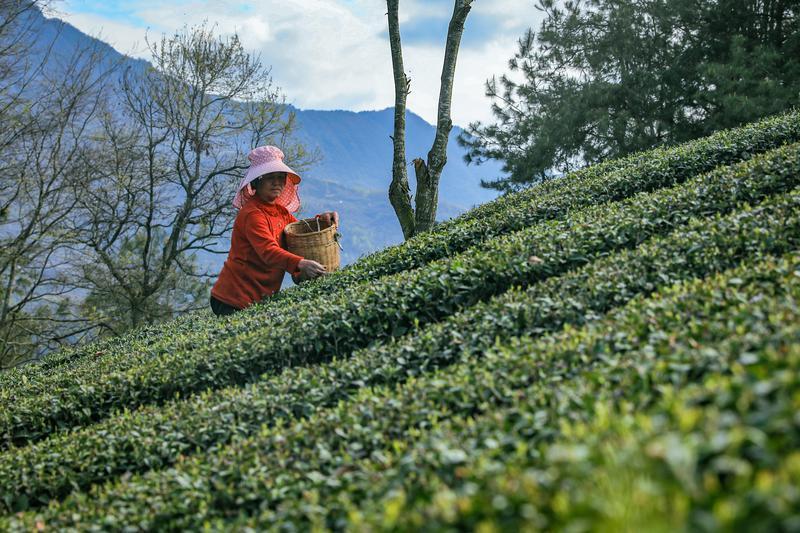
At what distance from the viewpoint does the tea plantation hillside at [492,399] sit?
5.90 ft

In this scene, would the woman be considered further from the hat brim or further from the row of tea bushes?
the row of tea bushes

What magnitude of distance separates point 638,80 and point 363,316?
1907 cm

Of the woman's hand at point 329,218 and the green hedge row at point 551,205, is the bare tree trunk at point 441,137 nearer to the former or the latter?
the green hedge row at point 551,205

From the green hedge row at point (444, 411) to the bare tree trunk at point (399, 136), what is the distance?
8.35 meters

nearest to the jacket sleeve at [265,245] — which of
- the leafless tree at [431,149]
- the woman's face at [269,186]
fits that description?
the woman's face at [269,186]

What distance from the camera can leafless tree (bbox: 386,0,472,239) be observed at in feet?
38.4

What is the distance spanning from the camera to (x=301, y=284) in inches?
349

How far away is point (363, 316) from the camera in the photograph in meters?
5.77

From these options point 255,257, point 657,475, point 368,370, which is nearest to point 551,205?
point 255,257

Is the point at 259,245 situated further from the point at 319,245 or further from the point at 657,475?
the point at 657,475

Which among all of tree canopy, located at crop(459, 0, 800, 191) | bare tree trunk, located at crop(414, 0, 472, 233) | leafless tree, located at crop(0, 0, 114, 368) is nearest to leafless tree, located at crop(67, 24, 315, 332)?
leafless tree, located at crop(0, 0, 114, 368)

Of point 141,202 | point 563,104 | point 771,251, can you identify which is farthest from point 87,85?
point 771,251

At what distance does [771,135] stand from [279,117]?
21239 mm

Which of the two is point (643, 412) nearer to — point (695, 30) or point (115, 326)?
point (695, 30)
